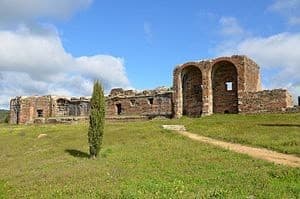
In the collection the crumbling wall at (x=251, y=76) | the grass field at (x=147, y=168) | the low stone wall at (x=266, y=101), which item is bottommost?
the grass field at (x=147, y=168)

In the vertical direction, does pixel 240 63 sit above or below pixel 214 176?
above

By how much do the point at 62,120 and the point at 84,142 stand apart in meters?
24.3

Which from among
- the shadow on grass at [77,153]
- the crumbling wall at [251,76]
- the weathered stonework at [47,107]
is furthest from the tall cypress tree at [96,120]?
the weathered stonework at [47,107]

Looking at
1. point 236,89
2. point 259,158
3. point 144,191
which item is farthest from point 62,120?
point 144,191

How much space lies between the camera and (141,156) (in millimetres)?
21031

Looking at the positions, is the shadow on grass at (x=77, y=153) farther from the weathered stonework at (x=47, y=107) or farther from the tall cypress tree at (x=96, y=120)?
the weathered stonework at (x=47, y=107)

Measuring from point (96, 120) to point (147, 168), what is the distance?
274 inches

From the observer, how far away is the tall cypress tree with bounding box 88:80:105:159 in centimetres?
2295

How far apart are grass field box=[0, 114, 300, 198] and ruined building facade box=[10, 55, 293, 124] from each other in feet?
30.9

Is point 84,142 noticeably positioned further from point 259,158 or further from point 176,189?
point 176,189

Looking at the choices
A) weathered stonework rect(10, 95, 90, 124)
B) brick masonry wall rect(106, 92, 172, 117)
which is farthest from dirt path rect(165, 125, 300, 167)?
weathered stonework rect(10, 95, 90, 124)

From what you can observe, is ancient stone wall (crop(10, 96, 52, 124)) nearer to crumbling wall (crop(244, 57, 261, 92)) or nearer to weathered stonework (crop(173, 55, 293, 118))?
weathered stonework (crop(173, 55, 293, 118))

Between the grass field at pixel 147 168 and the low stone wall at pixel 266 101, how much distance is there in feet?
26.4

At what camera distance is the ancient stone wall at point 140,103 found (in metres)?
48.7
